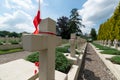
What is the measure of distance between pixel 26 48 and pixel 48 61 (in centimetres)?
47

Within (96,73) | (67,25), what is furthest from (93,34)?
(96,73)

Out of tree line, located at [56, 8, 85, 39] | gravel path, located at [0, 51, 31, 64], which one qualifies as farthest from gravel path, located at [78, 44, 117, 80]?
tree line, located at [56, 8, 85, 39]

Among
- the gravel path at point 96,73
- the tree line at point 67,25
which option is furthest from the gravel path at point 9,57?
the tree line at point 67,25

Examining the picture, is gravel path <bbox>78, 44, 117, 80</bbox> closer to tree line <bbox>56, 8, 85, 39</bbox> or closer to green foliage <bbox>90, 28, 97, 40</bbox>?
tree line <bbox>56, 8, 85, 39</bbox>

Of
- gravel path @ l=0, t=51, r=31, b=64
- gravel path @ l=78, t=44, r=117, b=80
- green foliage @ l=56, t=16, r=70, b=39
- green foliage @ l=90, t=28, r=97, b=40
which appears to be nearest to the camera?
gravel path @ l=78, t=44, r=117, b=80

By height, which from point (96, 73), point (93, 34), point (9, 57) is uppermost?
point (93, 34)

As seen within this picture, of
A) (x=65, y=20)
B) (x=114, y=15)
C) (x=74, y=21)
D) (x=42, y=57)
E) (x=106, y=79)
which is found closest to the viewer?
(x=42, y=57)

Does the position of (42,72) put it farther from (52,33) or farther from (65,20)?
(65,20)

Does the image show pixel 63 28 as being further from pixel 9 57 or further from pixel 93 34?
pixel 9 57

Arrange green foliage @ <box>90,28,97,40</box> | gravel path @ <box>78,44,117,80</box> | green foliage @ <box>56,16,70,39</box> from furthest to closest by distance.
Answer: green foliage @ <box>90,28,97,40</box> < green foliage @ <box>56,16,70,39</box> < gravel path @ <box>78,44,117,80</box>

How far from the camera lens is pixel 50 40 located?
1.77 m

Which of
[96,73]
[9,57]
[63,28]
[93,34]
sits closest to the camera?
[96,73]

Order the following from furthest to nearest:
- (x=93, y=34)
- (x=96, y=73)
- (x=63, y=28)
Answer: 1. (x=93, y=34)
2. (x=63, y=28)
3. (x=96, y=73)

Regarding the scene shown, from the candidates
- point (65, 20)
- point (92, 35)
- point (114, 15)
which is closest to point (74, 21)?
point (65, 20)
